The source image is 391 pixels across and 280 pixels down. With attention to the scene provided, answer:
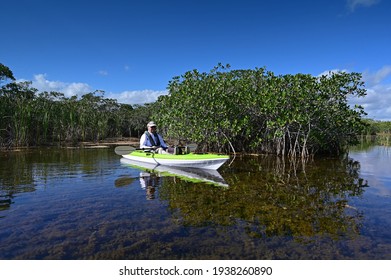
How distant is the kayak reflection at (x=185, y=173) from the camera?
10506mm

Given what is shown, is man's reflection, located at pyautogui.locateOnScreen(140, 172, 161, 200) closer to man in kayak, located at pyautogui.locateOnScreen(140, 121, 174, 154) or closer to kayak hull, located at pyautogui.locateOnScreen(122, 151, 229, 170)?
kayak hull, located at pyautogui.locateOnScreen(122, 151, 229, 170)

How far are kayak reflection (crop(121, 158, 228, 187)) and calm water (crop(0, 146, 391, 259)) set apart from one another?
0.52 ft

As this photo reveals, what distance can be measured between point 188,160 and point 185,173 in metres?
0.58

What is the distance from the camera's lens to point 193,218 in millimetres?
6176

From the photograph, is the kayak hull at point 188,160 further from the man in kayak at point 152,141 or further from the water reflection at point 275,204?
the water reflection at point 275,204

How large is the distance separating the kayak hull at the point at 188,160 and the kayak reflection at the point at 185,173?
27 cm

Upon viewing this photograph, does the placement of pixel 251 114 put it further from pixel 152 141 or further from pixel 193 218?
pixel 193 218

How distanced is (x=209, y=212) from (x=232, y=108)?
46.0 feet

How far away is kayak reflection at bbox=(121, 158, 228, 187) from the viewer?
10.5 metres

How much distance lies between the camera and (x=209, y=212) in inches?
261

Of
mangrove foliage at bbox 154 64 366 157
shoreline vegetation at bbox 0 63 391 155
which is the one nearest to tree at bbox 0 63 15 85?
shoreline vegetation at bbox 0 63 391 155

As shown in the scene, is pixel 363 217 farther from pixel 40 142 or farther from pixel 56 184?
pixel 40 142
